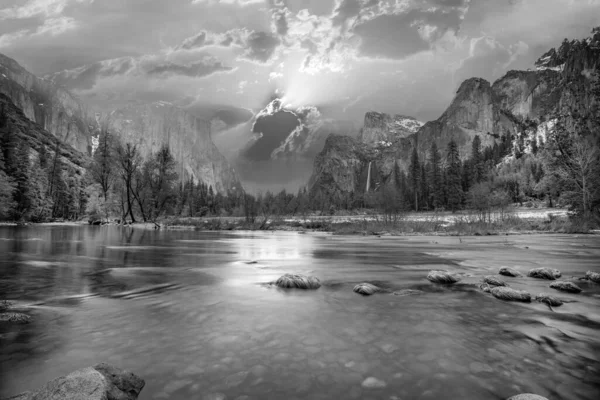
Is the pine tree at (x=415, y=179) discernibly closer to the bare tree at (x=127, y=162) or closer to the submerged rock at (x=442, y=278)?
the bare tree at (x=127, y=162)

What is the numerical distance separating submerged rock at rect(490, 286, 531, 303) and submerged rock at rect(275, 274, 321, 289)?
13.8 ft

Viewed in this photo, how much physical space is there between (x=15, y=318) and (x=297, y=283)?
18.5ft

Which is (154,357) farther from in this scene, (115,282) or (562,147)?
(562,147)

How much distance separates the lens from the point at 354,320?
17.8ft

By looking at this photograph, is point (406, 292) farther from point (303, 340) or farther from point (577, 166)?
point (577, 166)

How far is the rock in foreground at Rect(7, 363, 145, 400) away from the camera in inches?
97.2

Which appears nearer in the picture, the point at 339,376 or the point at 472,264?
the point at 339,376

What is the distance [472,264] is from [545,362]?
9.83 meters

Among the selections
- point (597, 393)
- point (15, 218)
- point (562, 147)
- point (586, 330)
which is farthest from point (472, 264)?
point (15, 218)

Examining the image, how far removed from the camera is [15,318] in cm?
503

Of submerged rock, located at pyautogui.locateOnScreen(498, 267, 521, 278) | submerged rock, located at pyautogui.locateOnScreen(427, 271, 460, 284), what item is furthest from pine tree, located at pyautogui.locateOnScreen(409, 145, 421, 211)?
submerged rock, located at pyautogui.locateOnScreen(427, 271, 460, 284)

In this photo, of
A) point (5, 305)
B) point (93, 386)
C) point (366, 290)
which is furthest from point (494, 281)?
point (5, 305)

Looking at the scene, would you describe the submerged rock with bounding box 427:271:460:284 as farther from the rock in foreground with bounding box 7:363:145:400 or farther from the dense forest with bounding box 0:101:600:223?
the dense forest with bounding box 0:101:600:223

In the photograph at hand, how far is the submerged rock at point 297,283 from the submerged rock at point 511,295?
13.8 ft
